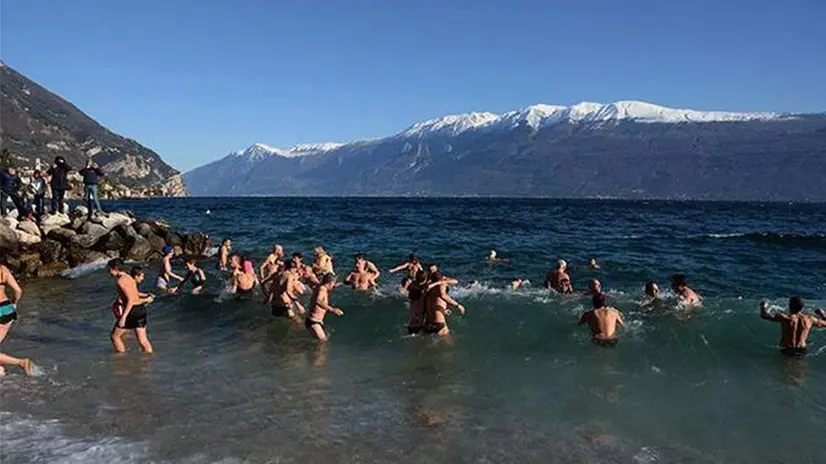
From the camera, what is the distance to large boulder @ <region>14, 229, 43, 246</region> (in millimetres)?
22553

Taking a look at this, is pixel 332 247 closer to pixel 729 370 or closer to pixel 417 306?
pixel 417 306

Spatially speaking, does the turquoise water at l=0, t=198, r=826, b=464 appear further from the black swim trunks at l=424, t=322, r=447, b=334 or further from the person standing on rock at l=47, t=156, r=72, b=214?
the person standing on rock at l=47, t=156, r=72, b=214

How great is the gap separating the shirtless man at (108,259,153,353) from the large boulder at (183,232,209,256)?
16.9 metres

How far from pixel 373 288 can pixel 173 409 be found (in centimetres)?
1052

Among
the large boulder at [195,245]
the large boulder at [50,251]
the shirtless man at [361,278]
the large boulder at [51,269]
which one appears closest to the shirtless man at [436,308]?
the shirtless man at [361,278]

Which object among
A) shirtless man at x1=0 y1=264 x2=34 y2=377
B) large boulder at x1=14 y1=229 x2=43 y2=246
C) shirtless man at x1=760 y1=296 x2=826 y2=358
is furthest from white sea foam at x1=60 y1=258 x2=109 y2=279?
shirtless man at x1=760 y1=296 x2=826 y2=358

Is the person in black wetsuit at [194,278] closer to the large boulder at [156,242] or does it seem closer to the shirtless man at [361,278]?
the shirtless man at [361,278]

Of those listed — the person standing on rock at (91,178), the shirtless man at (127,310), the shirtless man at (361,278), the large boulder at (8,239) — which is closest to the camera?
the shirtless man at (127,310)

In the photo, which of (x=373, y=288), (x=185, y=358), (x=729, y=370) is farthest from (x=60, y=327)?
(x=729, y=370)

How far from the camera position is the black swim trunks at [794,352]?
11.5 meters

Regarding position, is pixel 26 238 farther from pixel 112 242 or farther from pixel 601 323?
pixel 601 323

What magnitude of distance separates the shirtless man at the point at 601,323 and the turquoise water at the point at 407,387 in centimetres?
28

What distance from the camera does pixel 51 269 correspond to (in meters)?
21.9

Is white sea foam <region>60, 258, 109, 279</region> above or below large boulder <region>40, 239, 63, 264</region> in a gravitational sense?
below
